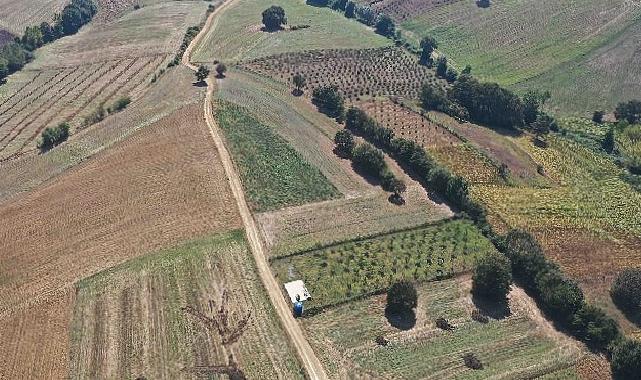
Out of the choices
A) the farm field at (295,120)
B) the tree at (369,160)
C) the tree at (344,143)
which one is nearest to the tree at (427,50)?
the farm field at (295,120)

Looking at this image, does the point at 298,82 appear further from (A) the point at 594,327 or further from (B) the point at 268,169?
(A) the point at 594,327

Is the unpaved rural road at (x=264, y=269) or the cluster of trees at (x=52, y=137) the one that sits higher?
the cluster of trees at (x=52, y=137)

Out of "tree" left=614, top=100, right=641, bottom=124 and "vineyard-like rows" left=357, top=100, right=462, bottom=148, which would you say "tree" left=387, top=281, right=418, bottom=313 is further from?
"tree" left=614, top=100, right=641, bottom=124

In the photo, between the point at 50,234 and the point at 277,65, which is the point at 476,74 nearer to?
the point at 277,65

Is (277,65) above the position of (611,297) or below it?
above

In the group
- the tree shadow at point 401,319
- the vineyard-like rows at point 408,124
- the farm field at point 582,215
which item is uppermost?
the vineyard-like rows at point 408,124

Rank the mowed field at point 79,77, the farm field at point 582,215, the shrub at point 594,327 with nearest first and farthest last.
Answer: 1. the shrub at point 594,327
2. the farm field at point 582,215
3. the mowed field at point 79,77

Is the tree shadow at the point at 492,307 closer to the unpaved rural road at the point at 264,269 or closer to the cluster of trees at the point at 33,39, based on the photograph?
the unpaved rural road at the point at 264,269

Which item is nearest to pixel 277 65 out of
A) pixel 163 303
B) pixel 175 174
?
pixel 175 174
